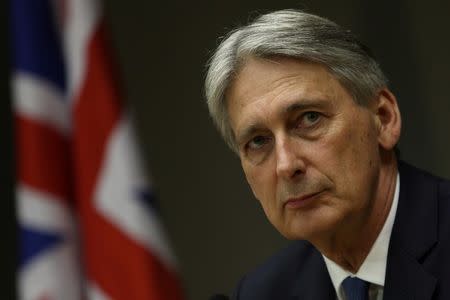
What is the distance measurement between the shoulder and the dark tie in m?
0.20

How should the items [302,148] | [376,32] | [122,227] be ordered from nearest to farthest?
[122,227] → [302,148] → [376,32]

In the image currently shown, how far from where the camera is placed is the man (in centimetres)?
234

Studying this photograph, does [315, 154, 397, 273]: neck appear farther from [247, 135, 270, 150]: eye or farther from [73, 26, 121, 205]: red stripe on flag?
[73, 26, 121, 205]: red stripe on flag

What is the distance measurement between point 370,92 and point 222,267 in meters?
1.55

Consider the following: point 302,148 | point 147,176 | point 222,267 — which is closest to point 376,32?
point 222,267

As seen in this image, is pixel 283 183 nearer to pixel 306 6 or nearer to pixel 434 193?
pixel 434 193

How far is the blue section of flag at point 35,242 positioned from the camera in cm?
207

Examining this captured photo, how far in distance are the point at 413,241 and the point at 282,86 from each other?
0.54 meters

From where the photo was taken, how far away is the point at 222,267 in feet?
12.5

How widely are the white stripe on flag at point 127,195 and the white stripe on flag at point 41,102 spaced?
15 cm

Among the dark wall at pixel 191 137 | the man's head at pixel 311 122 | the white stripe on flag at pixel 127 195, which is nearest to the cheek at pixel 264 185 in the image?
the man's head at pixel 311 122

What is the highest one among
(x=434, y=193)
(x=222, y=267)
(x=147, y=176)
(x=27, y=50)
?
(x=27, y=50)

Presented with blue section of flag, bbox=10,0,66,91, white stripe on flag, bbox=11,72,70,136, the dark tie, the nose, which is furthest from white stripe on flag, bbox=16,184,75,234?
the dark tie

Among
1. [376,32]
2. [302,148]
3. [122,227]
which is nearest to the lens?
[122,227]
